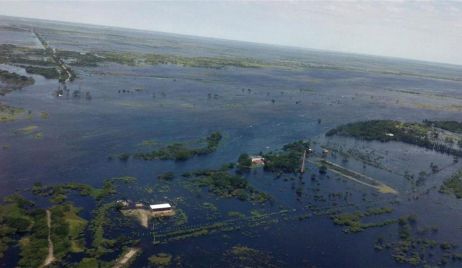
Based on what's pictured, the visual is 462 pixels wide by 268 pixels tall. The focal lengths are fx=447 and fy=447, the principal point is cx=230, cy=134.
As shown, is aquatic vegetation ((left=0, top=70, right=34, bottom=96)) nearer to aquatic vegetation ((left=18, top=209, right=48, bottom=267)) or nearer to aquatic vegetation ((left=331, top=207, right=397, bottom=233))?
aquatic vegetation ((left=18, top=209, right=48, bottom=267))

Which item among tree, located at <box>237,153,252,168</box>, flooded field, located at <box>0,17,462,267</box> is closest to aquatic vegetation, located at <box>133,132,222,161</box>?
flooded field, located at <box>0,17,462,267</box>

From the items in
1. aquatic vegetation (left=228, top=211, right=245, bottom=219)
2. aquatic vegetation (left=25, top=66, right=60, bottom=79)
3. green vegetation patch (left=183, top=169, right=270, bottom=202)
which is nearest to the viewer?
aquatic vegetation (left=228, top=211, right=245, bottom=219)

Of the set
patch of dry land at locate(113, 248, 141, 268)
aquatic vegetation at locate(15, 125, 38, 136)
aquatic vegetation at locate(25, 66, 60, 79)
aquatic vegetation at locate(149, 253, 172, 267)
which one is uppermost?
aquatic vegetation at locate(25, 66, 60, 79)

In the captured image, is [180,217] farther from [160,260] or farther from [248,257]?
[248,257]

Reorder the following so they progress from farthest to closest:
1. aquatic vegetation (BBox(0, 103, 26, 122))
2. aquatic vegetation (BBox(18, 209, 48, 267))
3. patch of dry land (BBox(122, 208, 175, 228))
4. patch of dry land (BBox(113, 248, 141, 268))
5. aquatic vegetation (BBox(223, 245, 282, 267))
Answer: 1. aquatic vegetation (BBox(0, 103, 26, 122))
2. patch of dry land (BBox(122, 208, 175, 228))
3. aquatic vegetation (BBox(223, 245, 282, 267))
4. patch of dry land (BBox(113, 248, 141, 268))
5. aquatic vegetation (BBox(18, 209, 48, 267))

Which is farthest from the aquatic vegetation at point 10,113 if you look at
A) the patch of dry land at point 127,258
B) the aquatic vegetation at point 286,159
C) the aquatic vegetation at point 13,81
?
the patch of dry land at point 127,258

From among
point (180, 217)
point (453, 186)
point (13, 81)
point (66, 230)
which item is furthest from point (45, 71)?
point (453, 186)

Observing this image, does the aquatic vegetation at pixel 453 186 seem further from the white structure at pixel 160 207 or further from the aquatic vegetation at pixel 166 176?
the white structure at pixel 160 207
